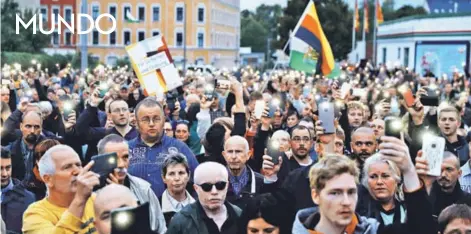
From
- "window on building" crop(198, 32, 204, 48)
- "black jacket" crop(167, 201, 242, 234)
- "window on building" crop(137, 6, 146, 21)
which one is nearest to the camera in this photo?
"black jacket" crop(167, 201, 242, 234)

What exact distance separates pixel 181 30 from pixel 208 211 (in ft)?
250

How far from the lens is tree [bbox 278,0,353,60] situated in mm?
73250

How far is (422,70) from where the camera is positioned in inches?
1972

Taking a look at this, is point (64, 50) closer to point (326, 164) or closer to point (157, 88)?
point (157, 88)

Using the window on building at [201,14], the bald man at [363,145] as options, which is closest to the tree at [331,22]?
the window on building at [201,14]

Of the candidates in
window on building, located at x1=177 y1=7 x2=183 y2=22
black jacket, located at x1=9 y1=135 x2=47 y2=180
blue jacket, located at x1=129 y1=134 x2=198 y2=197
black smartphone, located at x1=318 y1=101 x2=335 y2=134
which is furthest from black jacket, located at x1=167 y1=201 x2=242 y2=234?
window on building, located at x1=177 y1=7 x2=183 y2=22

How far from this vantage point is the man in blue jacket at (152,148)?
7.92 metres

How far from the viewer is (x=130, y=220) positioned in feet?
13.2

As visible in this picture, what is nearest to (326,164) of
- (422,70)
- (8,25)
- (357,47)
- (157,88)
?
(157,88)

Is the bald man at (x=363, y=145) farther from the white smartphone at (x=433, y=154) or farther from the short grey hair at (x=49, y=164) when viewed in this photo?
the short grey hair at (x=49, y=164)

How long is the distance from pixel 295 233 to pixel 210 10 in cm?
7375

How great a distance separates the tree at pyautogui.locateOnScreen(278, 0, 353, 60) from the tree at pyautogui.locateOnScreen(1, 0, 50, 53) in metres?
19.1

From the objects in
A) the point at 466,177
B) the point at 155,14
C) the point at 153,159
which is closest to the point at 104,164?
the point at 153,159

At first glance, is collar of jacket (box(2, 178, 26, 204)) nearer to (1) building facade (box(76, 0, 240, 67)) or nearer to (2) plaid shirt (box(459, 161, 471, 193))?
(2) plaid shirt (box(459, 161, 471, 193))
